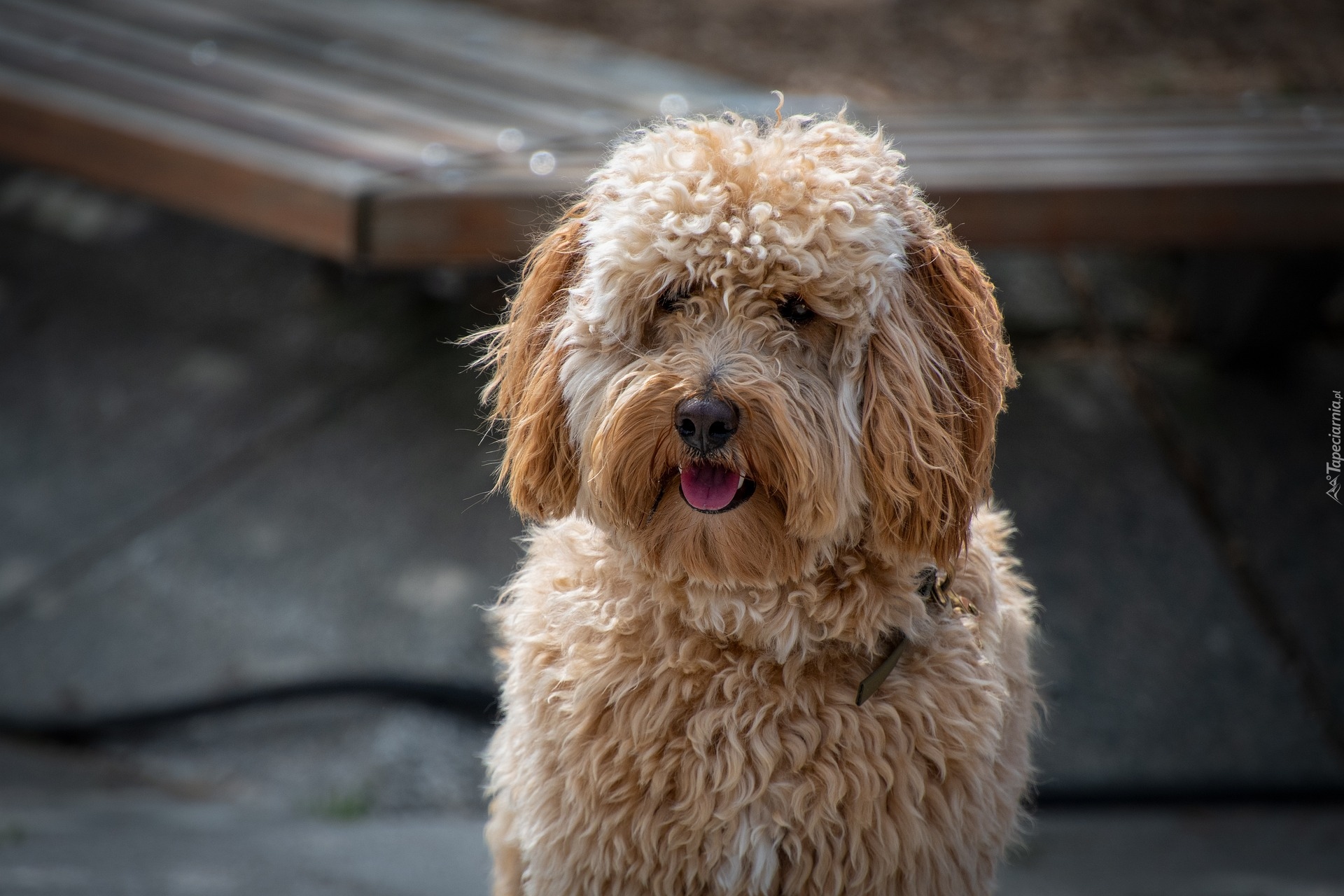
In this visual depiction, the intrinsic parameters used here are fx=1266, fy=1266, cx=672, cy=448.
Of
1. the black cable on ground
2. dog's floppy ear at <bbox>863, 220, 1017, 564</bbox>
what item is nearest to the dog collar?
dog's floppy ear at <bbox>863, 220, 1017, 564</bbox>

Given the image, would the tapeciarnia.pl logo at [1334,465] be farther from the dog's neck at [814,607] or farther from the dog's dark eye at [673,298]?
the dog's dark eye at [673,298]

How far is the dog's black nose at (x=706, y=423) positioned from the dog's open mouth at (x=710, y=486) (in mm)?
63

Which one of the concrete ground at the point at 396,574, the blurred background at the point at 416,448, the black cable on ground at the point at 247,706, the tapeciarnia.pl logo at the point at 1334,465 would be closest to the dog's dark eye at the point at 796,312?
the blurred background at the point at 416,448

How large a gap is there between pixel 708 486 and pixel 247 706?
2846 mm

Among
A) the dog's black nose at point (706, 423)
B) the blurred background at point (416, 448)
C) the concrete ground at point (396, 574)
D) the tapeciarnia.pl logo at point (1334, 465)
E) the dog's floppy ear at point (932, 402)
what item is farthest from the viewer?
the tapeciarnia.pl logo at point (1334, 465)

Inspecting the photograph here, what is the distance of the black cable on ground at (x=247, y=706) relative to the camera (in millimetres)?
4305

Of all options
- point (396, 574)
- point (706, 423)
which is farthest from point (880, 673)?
point (396, 574)

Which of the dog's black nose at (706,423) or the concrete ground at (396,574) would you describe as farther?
the concrete ground at (396,574)

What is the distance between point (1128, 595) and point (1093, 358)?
51.3 inches

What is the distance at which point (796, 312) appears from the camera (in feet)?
7.27

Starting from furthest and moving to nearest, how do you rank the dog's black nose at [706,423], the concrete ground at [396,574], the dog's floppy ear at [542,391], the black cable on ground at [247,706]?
the black cable on ground at [247,706]
the concrete ground at [396,574]
the dog's floppy ear at [542,391]
the dog's black nose at [706,423]

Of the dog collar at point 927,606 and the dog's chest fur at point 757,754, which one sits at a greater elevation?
the dog collar at point 927,606

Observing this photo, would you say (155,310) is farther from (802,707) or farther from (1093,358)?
(802,707)

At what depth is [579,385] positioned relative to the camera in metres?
2.32
